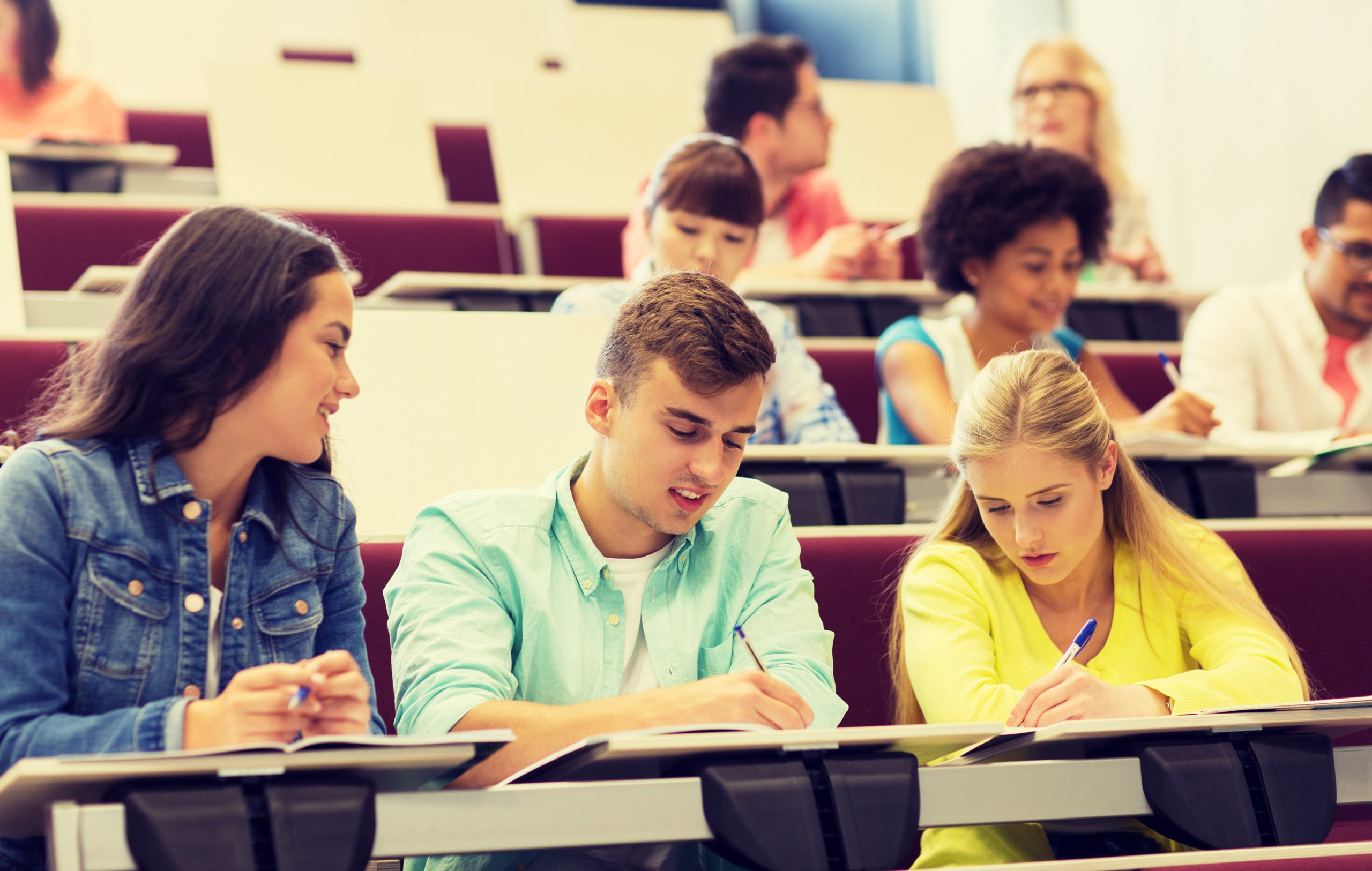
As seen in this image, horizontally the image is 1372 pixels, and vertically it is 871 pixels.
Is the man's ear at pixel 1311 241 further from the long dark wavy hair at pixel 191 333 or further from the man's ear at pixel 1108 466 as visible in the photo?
the long dark wavy hair at pixel 191 333

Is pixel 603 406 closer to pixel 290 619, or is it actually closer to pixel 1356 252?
pixel 290 619

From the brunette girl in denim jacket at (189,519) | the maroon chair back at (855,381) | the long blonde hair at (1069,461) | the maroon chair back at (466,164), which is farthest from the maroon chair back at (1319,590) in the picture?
the maroon chair back at (466,164)

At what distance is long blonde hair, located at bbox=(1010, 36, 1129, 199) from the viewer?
1854 mm

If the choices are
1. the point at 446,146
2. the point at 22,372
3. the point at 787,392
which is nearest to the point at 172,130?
the point at 446,146

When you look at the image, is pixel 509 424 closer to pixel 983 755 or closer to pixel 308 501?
pixel 308 501

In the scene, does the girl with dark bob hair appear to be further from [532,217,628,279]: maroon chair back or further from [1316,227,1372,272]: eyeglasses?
[532,217,628,279]: maroon chair back

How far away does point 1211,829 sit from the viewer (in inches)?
23.9

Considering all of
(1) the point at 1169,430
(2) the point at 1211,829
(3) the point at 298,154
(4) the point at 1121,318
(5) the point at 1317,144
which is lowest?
(2) the point at 1211,829

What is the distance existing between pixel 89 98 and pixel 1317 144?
1635 mm

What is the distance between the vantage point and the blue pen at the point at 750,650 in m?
0.69

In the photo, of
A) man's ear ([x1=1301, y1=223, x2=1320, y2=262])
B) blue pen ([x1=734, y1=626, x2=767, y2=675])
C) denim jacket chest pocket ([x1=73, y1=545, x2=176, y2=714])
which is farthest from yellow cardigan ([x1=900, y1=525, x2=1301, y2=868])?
man's ear ([x1=1301, y1=223, x2=1320, y2=262])

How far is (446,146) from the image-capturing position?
2.16 meters

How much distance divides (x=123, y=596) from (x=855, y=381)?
92 cm

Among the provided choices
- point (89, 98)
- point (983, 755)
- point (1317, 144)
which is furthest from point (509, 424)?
point (1317, 144)
